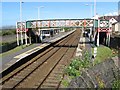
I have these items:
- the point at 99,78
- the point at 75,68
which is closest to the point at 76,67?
the point at 75,68

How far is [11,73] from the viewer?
69.3 ft

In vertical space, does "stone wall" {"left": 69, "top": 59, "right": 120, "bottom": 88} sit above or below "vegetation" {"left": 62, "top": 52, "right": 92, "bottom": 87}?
above

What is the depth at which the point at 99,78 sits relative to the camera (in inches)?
515

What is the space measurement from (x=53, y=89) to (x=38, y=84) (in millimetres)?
1545

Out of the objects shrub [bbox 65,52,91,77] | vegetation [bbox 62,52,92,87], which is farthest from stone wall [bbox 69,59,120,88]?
shrub [bbox 65,52,91,77]

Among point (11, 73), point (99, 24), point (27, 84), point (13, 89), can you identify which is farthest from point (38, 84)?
point (99, 24)

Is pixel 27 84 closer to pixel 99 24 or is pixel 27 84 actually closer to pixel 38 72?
pixel 38 72

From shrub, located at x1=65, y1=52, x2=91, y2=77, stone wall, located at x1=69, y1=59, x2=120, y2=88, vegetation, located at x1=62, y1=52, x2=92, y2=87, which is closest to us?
stone wall, located at x1=69, y1=59, x2=120, y2=88

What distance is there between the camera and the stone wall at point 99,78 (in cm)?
1196

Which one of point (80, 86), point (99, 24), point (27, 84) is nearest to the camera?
Result: point (80, 86)

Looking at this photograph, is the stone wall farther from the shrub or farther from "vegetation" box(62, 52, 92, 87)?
the shrub

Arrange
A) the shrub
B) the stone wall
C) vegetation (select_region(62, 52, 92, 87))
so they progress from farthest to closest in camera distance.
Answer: the shrub < vegetation (select_region(62, 52, 92, 87)) < the stone wall

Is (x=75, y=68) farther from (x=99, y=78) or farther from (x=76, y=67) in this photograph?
(x=99, y=78)

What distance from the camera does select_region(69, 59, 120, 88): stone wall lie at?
11961mm
